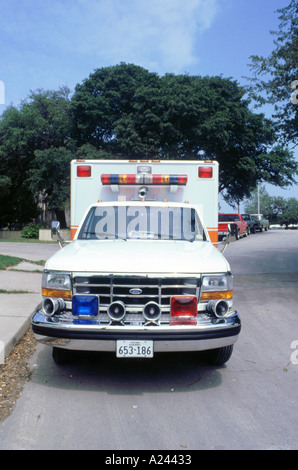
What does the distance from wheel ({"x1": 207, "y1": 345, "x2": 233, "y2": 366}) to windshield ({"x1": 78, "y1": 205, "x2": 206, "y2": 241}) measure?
152 cm

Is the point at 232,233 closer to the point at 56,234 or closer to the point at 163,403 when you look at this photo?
the point at 56,234

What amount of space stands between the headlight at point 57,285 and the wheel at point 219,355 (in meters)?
1.73

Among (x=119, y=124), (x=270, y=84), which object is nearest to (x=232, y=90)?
(x=119, y=124)

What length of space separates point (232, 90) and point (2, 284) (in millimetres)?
28400

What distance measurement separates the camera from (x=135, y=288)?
15.0 ft

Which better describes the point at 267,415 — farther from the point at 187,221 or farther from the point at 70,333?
the point at 187,221

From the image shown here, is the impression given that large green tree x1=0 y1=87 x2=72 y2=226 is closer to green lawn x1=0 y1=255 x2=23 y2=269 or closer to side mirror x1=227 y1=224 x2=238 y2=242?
green lawn x1=0 y1=255 x2=23 y2=269

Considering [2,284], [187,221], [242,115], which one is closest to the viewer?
[187,221]

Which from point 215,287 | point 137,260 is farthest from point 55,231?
point 215,287

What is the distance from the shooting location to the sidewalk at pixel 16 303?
5.95 metres

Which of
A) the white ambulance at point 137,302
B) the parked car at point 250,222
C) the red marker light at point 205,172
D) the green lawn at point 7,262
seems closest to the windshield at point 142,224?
the white ambulance at point 137,302

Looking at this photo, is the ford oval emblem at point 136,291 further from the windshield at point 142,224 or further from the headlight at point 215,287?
the windshield at point 142,224

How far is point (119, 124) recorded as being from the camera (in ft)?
98.9

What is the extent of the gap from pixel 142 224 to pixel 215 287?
1.98 meters
